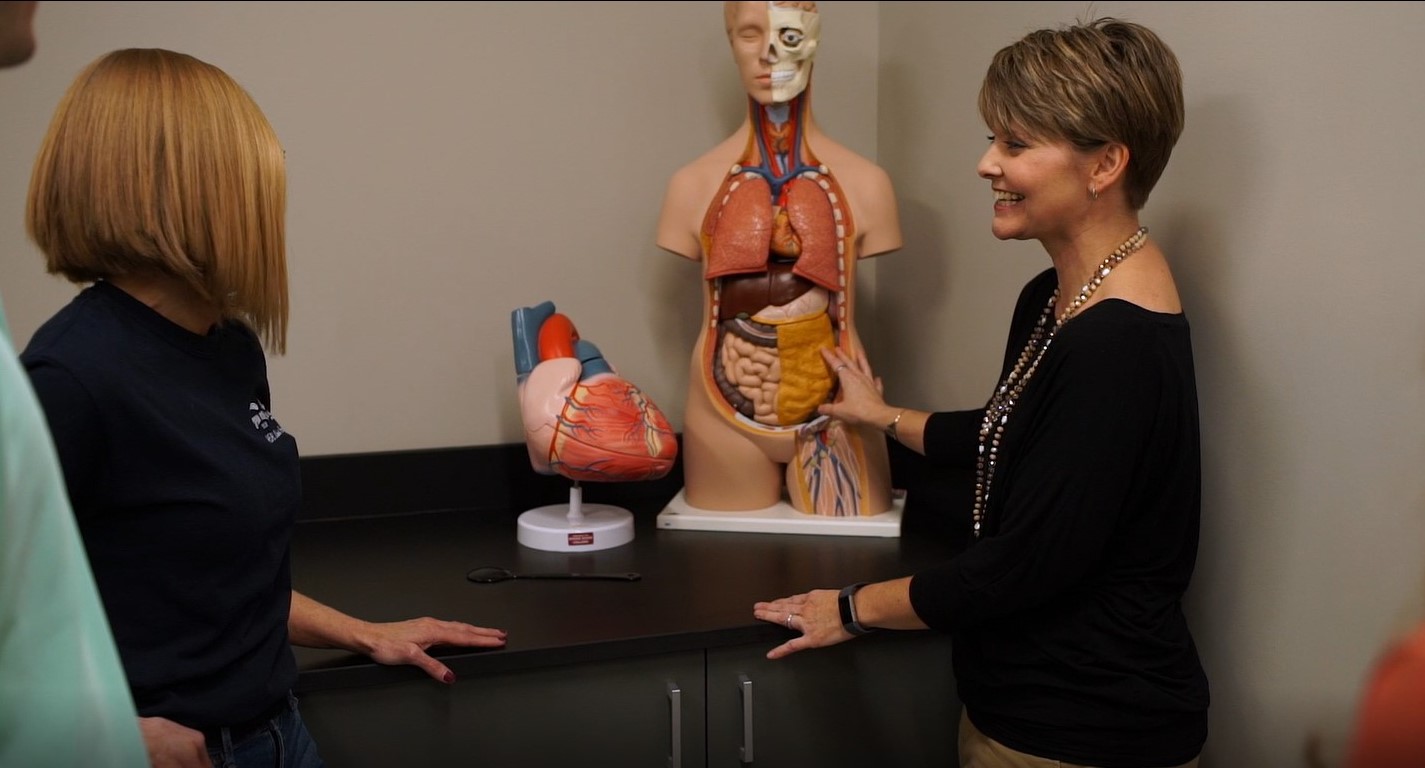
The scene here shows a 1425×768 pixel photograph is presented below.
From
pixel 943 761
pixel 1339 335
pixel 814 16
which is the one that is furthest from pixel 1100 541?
pixel 814 16

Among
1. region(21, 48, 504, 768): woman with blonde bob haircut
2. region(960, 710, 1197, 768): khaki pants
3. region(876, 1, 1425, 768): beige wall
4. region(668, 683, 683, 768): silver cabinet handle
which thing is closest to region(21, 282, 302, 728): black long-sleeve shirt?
region(21, 48, 504, 768): woman with blonde bob haircut

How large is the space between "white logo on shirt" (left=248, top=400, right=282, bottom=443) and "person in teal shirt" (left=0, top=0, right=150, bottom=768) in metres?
0.47

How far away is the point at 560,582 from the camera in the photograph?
1584 mm

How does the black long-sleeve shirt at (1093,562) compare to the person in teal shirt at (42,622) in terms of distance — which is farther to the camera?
the black long-sleeve shirt at (1093,562)

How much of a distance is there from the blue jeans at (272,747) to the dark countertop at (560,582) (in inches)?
6.7

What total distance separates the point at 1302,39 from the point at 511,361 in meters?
1.25

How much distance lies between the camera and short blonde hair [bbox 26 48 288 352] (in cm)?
89

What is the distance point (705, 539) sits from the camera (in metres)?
1.78

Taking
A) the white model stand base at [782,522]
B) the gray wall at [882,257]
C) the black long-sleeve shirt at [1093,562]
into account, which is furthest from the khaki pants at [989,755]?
the white model stand base at [782,522]

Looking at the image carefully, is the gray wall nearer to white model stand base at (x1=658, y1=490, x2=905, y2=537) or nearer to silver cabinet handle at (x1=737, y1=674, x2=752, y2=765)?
white model stand base at (x1=658, y1=490, x2=905, y2=537)

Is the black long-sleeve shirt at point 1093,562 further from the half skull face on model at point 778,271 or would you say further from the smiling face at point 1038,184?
the half skull face on model at point 778,271

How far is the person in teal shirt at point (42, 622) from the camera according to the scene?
55cm

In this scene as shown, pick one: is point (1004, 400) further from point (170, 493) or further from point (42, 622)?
point (42, 622)

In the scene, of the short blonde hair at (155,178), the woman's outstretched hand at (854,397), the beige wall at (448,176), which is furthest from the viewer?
the beige wall at (448,176)
